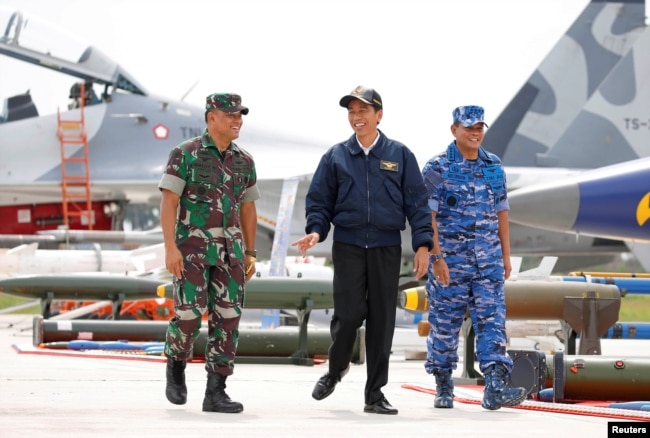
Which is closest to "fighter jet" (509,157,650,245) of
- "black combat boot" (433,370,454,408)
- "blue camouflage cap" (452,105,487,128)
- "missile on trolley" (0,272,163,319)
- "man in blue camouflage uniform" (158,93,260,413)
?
"blue camouflage cap" (452,105,487,128)

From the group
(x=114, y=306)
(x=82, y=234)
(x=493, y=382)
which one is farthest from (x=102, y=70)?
(x=493, y=382)

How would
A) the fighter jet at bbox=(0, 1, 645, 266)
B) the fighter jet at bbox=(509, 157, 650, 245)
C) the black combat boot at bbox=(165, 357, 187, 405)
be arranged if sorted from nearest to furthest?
the black combat boot at bbox=(165, 357, 187, 405)
the fighter jet at bbox=(509, 157, 650, 245)
the fighter jet at bbox=(0, 1, 645, 266)

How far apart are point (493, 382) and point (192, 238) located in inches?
72.0

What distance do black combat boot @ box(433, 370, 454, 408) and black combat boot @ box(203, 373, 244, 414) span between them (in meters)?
1.19

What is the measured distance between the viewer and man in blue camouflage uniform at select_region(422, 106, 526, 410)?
21.4 feet

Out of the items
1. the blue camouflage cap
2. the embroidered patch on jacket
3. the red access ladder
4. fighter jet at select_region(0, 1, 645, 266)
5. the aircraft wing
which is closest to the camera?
the embroidered patch on jacket

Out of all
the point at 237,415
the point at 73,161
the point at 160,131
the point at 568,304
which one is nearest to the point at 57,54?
the point at 73,161

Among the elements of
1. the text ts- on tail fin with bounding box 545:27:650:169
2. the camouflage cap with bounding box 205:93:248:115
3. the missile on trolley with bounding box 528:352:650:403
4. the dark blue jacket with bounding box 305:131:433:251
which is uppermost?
the text ts- on tail fin with bounding box 545:27:650:169

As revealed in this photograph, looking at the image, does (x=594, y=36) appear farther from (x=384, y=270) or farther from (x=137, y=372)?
(x=384, y=270)

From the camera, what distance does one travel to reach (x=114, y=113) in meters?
22.3

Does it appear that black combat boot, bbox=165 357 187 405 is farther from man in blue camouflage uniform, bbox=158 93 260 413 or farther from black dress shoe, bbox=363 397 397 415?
black dress shoe, bbox=363 397 397 415

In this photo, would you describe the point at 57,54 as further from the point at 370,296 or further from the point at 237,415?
the point at 237,415

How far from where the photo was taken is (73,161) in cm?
2188

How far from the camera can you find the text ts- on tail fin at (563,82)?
2438cm
